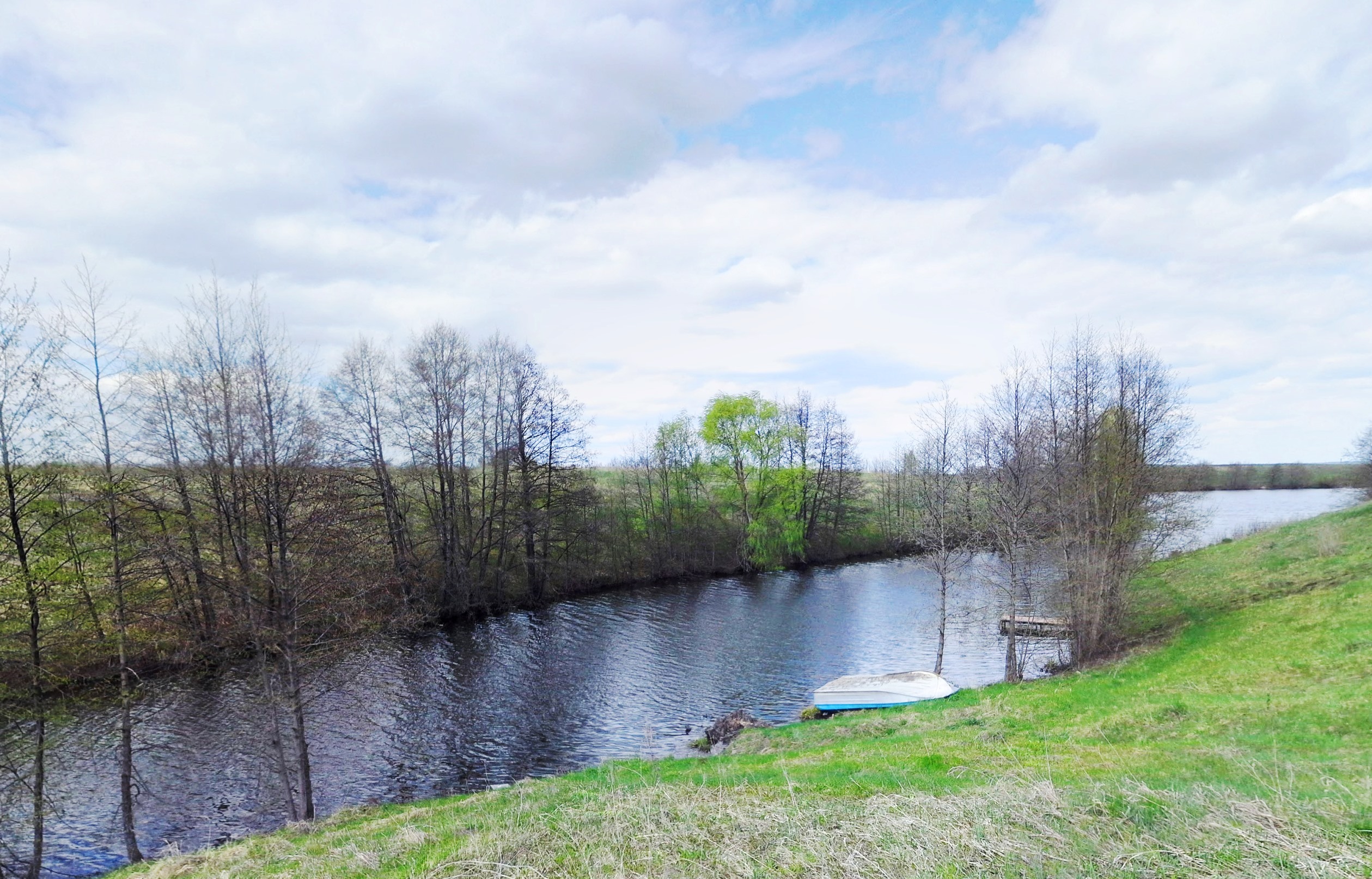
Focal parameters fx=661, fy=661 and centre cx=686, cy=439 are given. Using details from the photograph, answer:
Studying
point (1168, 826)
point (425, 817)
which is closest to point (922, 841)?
point (1168, 826)

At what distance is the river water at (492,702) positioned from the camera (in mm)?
14273

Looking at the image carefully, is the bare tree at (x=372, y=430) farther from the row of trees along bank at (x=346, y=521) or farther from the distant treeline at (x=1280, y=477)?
the distant treeline at (x=1280, y=477)

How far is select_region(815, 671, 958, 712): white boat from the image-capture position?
60.7 ft

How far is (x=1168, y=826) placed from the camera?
14.9 ft

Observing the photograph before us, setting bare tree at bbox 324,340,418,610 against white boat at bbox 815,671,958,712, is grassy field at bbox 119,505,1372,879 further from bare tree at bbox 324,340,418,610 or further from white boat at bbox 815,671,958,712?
bare tree at bbox 324,340,418,610

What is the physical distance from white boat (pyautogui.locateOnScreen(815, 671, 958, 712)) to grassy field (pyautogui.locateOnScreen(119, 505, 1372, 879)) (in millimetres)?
1390

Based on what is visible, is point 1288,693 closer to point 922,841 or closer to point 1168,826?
point 1168,826

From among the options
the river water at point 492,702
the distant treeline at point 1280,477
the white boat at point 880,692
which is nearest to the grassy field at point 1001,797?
the white boat at point 880,692

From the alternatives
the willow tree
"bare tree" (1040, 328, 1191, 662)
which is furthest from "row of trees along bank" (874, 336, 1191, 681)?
the willow tree

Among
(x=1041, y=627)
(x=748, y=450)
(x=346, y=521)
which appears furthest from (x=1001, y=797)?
(x=748, y=450)

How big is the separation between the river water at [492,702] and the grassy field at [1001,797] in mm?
4049

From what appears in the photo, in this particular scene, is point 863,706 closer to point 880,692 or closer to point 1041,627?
point 880,692

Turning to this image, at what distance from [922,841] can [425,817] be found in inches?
313

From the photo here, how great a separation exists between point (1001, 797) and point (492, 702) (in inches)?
718
